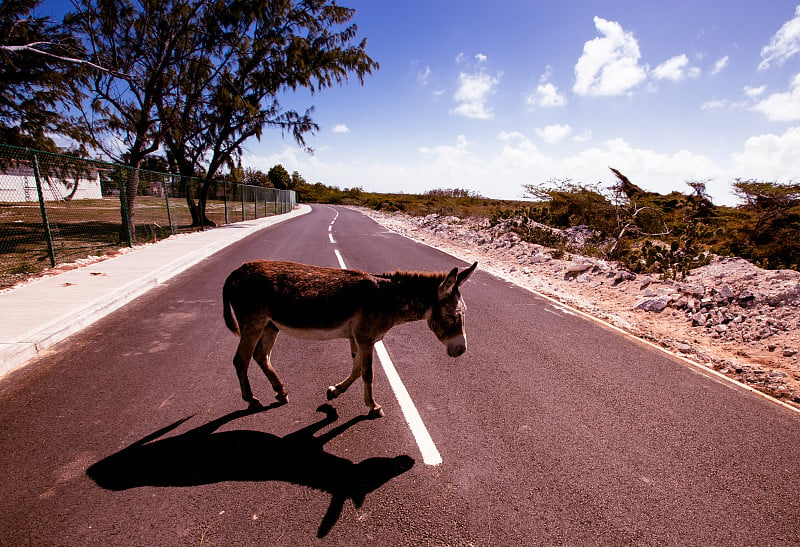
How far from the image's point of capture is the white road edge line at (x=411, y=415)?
9.36ft

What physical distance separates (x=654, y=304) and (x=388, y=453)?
7.17 m

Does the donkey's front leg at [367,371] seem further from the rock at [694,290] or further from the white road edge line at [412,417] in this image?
the rock at [694,290]

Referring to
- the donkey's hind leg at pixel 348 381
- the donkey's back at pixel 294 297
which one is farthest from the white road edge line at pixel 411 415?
the donkey's back at pixel 294 297

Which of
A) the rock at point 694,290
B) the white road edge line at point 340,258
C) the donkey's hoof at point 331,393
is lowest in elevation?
the donkey's hoof at point 331,393

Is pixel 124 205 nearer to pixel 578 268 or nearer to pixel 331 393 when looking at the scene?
pixel 331 393

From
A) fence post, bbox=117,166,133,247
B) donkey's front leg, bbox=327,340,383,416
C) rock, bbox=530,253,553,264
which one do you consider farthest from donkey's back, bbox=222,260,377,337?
fence post, bbox=117,166,133,247

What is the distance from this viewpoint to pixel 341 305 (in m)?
3.21

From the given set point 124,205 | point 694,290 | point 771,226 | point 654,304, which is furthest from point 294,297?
point 771,226

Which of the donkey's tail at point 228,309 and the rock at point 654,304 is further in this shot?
the rock at point 654,304

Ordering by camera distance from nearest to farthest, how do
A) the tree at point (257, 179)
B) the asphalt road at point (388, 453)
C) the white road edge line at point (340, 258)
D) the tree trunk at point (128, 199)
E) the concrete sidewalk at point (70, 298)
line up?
the asphalt road at point (388, 453)
the concrete sidewalk at point (70, 298)
the white road edge line at point (340, 258)
the tree trunk at point (128, 199)
the tree at point (257, 179)

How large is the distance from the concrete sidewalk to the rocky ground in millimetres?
8970

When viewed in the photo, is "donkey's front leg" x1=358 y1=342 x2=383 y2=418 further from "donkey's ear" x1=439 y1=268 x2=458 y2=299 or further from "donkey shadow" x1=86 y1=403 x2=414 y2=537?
"donkey's ear" x1=439 y1=268 x2=458 y2=299

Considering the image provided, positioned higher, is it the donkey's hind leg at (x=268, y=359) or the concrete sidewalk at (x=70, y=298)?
the donkey's hind leg at (x=268, y=359)

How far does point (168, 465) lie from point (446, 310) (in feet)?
8.28
